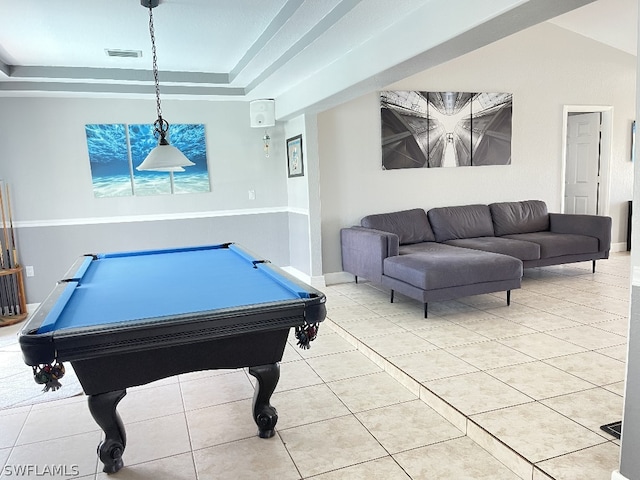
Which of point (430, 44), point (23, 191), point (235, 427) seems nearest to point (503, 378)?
point (235, 427)

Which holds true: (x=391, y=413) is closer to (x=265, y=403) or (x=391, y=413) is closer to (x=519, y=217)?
(x=265, y=403)

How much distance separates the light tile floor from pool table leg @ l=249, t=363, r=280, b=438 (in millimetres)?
59

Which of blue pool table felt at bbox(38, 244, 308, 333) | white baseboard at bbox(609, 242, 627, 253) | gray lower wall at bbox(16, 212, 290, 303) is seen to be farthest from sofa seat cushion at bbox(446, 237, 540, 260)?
blue pool table felt at bbox(38, 244, 308, 333)

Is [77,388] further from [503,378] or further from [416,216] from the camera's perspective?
[416,216]

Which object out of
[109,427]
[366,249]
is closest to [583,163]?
[366,249]

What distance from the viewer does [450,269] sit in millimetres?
4000

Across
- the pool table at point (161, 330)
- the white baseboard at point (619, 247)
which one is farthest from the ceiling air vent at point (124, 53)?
the white baseboard at point (619, 247)

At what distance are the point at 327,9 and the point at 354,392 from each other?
247 centimetres

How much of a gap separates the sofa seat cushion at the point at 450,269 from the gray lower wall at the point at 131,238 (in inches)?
80.3

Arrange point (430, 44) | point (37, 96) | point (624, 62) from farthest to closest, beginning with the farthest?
point (624, 62)
point (37, 96)
point (430, 44)

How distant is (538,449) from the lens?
2.12 metres

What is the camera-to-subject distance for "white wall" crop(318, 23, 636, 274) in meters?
5.47

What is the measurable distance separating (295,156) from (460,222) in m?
2.11

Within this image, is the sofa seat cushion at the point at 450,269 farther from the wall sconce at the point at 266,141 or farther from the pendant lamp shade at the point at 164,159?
the wall sconce at the point at 266,141
